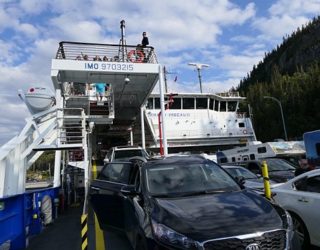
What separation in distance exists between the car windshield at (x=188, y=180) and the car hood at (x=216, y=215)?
32 cm

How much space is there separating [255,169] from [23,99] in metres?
9.79

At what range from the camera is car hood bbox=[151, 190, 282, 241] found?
4.03 metres

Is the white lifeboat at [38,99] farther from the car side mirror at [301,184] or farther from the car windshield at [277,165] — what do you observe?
the car side mirror at [301,184]

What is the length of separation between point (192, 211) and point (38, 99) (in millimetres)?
11507

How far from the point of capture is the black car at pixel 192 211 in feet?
13.1

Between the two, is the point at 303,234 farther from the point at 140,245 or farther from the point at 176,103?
the point at 176,103

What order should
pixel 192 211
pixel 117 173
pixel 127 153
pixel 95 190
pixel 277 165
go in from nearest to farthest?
pixel 192 211 < pixel 117 173 < pixel 95 190 < pixel 277 165 < pixel 127 153

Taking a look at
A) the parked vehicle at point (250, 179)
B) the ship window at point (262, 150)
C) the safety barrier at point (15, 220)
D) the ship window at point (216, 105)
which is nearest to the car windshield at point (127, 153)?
the parked vehicle at point (250, 179)

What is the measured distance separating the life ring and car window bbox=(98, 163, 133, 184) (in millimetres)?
10201

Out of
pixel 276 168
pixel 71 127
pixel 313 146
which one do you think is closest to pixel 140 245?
pixel 276 168

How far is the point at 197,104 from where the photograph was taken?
34406mm

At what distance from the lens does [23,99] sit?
14.3 meters

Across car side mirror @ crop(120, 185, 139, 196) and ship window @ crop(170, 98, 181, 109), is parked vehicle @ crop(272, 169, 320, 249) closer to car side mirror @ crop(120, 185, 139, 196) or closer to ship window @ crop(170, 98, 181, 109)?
car side mirror @ crop(120, 185, 139, 196)

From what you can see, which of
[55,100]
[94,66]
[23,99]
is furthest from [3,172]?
[94,66]
